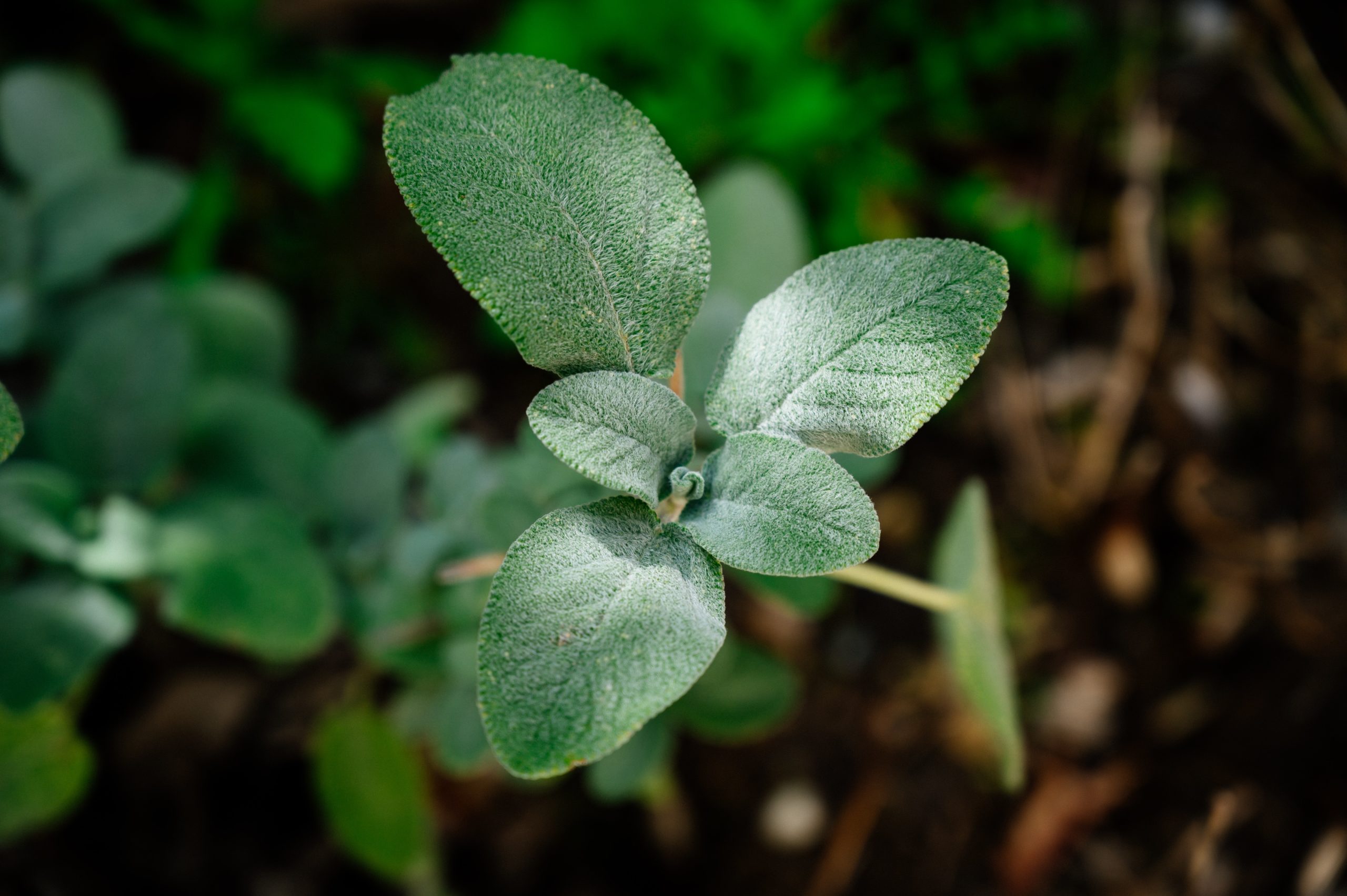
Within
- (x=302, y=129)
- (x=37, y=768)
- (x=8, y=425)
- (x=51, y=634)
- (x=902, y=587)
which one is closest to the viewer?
(x=8, y=425)

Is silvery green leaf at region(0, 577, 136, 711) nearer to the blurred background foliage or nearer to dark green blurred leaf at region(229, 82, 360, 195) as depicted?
the blurred background foliage

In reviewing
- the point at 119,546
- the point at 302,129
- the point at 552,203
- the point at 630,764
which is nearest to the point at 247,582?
the point at 119,546

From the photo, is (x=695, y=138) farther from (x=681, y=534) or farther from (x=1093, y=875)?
(x=1093, y=875)

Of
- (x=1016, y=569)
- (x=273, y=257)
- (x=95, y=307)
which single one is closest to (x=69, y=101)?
(x=95, y=307)

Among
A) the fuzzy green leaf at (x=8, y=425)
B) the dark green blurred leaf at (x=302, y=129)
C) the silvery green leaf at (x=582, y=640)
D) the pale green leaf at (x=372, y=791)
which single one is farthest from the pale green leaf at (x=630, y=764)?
the dark green blurred leaf at (x=302, y=129)

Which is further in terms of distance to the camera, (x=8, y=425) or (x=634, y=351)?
(x=634, y=351)

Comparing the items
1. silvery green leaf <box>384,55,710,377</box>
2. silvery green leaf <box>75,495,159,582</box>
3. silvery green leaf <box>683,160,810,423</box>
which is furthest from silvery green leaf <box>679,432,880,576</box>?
silvery green leaf <box>75,495,159,582</box>

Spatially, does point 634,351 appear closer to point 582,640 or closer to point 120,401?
point 582,640
